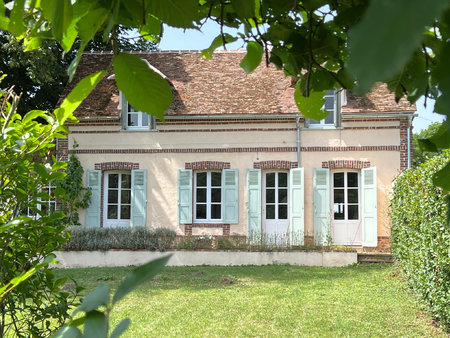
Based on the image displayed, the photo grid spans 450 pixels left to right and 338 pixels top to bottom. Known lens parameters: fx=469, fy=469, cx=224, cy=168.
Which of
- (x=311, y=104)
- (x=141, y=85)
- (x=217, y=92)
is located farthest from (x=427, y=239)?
(x=217, y=92)

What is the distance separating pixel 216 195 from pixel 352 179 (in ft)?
11.8

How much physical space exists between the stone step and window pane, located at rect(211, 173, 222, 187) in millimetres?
4031

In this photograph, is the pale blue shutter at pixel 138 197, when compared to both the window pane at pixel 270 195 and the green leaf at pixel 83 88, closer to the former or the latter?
the window pane at pixel 270 195

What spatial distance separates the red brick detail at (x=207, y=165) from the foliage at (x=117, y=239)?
1.92m

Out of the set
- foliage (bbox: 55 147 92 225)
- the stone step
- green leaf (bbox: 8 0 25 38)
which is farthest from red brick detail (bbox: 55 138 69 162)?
green leaf (bbox: 8 0 25 38)

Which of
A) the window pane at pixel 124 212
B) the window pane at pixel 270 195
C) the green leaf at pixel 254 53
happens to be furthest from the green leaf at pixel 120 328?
the window pane at pixel 124 212

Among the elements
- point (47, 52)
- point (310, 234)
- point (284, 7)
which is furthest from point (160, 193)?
point (284, 7)

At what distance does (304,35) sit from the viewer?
46.4 inches

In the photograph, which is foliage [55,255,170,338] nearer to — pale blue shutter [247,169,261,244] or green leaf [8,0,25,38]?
green leaf [8,0,25,38]

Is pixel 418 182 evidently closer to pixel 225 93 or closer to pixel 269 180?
pixel 269 180

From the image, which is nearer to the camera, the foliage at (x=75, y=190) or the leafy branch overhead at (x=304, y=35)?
the leafy branch overhead at (x=304, y=35)

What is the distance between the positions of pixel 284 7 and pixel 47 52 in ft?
46.0

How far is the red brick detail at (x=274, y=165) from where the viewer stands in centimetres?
1223

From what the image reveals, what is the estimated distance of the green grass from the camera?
5.55m
